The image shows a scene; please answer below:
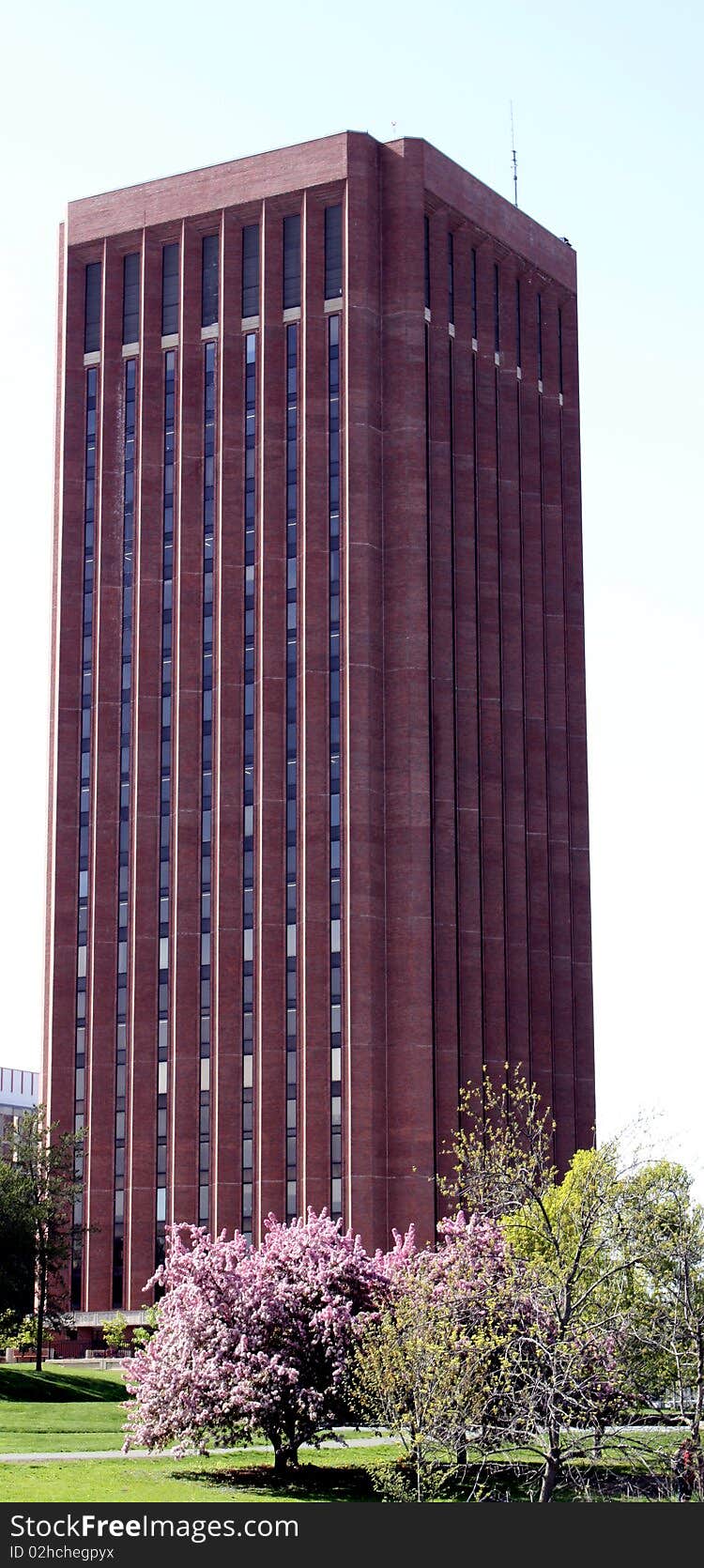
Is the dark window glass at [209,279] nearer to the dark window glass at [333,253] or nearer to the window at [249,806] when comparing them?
the window at [249,806]

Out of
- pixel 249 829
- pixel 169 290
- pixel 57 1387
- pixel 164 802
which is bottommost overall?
pixel 57 1387

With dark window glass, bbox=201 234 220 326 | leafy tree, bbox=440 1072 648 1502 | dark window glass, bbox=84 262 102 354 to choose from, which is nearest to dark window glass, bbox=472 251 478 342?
dark window glass, bbox=201 234 220 326

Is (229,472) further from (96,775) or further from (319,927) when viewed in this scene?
(319,927)

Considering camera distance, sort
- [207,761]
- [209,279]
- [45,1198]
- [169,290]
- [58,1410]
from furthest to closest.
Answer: [169,290] < [209,279] < [207,761] < [45,1198] < [58,1410]

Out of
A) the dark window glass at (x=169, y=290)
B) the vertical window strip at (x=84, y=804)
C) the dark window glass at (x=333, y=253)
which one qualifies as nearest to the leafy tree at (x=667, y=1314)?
the vertical window strip at (x=84, y=804)

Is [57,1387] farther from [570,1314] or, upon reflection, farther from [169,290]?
[169,290]

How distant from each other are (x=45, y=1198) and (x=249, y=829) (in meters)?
19.8

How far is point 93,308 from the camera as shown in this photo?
107 meters

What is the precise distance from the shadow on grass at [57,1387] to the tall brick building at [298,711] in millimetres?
13321

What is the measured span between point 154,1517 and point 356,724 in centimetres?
6105

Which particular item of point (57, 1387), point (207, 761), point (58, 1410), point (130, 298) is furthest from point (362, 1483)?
point (130, 298)

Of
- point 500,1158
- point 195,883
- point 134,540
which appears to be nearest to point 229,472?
point 134,540

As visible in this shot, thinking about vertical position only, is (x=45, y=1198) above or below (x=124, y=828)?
below

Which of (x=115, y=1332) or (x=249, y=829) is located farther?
(x=249, y=829)
